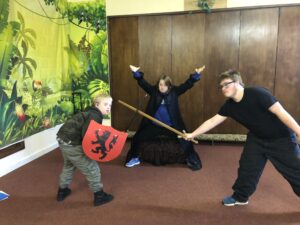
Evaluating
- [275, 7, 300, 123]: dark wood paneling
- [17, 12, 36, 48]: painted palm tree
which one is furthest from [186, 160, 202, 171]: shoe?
[17, 12, 36, 48]: painted palm tree

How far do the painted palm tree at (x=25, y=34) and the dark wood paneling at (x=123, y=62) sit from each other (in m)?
1.28

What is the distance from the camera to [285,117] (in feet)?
6.30

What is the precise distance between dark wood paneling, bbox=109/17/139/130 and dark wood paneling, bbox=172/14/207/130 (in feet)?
2.05

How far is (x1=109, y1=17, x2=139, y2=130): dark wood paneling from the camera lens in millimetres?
4328

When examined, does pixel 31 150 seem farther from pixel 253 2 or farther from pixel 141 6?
pixel 253 2

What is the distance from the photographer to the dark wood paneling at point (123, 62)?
170 inches

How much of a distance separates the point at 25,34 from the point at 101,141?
1952 mm

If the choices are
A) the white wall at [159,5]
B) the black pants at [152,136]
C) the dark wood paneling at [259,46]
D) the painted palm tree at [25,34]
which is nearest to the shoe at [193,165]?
the black pants at [152,136]

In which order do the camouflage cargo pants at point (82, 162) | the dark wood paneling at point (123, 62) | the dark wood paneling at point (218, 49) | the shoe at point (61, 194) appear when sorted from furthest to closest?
the dark wood paneling at point (123, 62) → the dark wood paneling at point (218, 49) → the shoe at point (61, 194) → the camouflage cargo pants at point (82, 162)

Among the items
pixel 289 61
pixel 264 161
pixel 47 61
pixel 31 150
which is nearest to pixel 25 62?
pixel 47 61

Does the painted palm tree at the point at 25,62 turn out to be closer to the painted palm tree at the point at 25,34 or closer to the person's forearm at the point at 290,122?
the painted palm tree at the point at 25,34

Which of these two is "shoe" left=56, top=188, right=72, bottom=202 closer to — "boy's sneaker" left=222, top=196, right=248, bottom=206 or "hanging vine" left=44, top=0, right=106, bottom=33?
"boy's sneaker" left=222, top=196, right=248, bottom=206

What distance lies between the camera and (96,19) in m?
4.35

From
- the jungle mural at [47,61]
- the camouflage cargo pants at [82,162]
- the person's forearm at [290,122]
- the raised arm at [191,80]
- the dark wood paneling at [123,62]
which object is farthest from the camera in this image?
the dark wood paneling at [123,62]
